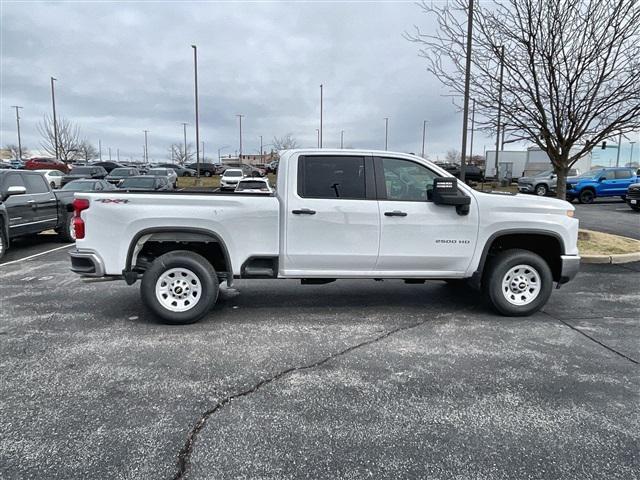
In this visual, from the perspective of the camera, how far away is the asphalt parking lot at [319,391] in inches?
103

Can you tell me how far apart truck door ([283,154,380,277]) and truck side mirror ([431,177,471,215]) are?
0.70 meters

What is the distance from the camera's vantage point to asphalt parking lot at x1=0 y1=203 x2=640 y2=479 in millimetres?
2625

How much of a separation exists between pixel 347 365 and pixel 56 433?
226 cm

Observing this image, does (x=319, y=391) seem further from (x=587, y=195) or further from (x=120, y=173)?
(x=120, y=173)

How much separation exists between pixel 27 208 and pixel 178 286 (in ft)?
21.5

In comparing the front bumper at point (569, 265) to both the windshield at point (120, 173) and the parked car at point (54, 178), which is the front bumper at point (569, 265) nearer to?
the windshield at point (120, 173)

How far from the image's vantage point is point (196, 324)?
16.5 feet

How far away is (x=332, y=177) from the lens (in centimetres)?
516

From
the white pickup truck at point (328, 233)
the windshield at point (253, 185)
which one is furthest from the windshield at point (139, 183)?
the white pickup truck at point (328, 233)

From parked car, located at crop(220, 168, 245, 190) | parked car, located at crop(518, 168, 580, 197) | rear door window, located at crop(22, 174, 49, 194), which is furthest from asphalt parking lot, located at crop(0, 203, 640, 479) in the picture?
parked car, located at crop(220, 168, 245, 190)

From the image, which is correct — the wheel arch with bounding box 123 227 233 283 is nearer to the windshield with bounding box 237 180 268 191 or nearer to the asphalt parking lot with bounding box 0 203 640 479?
the asphalt parking lot with bounding box 0 203 640 479

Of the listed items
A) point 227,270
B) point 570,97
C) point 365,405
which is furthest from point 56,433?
point 570,97

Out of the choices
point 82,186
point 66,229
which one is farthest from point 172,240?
point 82,186

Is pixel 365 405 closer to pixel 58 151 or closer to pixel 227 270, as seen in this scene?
pixel 227 270
